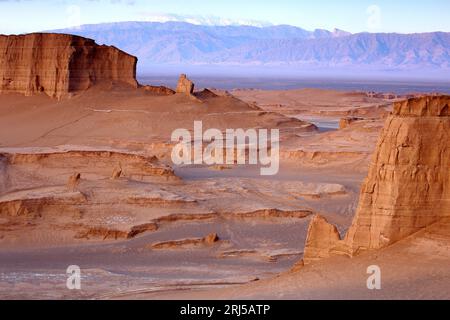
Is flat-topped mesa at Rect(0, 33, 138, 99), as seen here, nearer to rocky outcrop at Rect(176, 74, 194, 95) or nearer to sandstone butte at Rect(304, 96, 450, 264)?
rocky outcrop at Rect(176, 74, 194, 95)

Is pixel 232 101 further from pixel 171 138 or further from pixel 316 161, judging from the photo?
pixel 316 161

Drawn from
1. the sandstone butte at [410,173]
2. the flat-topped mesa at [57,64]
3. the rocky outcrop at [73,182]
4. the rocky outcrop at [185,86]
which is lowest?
the rocky outcrop at [73,182]

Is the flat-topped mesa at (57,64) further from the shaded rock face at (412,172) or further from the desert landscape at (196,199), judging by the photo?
the shaded rock face at (412,172)

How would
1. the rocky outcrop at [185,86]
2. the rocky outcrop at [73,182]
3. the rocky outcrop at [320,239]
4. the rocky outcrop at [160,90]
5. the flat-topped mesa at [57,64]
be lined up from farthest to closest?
the rocky outcrop at [160,90]
the flat-topped mesa at [57,64]
the rocky outcrop at [185,86]
the rocky outcrop at [73,182]
the rocky outcrop at [320,239]

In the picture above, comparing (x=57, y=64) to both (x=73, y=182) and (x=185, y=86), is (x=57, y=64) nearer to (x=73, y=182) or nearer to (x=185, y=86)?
(x=185, y=86)

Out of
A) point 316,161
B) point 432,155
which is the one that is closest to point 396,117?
point 432,155

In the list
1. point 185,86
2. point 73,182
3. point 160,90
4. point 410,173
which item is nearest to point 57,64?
point 160,90

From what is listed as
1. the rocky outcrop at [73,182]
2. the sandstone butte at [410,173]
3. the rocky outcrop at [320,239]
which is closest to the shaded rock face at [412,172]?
the sandstone butte at [410,173]
